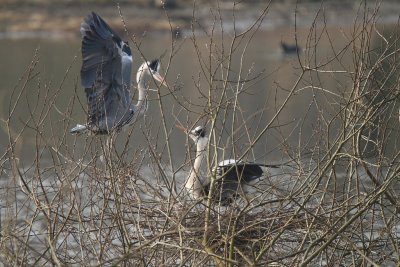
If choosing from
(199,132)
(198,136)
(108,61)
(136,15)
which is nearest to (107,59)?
(108,61)

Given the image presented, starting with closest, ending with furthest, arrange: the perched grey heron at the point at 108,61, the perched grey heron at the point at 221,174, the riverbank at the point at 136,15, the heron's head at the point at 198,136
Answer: the perched grey heron at the point at 221,174 < the heron's head at the point at 198,136 < the perched grey heron at the point at 108,61 < the riverbank at the point at 136,15

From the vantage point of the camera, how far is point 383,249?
226 inches

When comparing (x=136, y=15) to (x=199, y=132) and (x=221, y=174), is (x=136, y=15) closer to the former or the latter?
(x=199, y=132)

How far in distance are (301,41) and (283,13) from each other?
427 inches

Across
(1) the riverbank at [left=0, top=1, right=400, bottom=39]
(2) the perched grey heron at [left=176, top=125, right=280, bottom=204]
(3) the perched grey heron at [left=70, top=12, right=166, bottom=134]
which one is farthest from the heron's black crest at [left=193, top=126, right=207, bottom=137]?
(1) the riverbank at [left=0, top=1, right=400, bottom=39]

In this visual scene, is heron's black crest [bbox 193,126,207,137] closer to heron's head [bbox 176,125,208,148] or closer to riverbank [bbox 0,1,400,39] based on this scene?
heron's head [bbox 176,125,208,148]

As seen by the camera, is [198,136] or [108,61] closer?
[198,136]

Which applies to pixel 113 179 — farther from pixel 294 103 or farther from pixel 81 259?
pixel 294 103

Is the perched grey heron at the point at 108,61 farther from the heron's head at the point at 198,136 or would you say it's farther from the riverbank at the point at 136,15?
the riverbank at the point at 136,15


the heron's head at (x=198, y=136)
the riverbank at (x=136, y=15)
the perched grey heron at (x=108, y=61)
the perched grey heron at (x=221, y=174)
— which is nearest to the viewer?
the perched grey heron at (x=221, y=174)

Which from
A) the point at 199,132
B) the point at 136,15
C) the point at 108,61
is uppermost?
the point at 108,61

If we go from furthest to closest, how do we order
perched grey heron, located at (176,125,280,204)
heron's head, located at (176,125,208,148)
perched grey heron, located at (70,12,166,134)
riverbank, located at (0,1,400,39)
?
riverbank, located at (0,1,400,39)
perched grey heron, located at (70,12,166,134)
heron's head, located at (176,125,208,148)
perched grey heron, located at (176,125,280,204)

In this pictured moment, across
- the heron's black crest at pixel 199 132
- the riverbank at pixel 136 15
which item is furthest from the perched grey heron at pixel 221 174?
the riverbank at pixel 136 15

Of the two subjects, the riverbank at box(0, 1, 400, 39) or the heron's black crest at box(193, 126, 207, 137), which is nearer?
the heron's black crest at box(193, 126, 207, 137)
